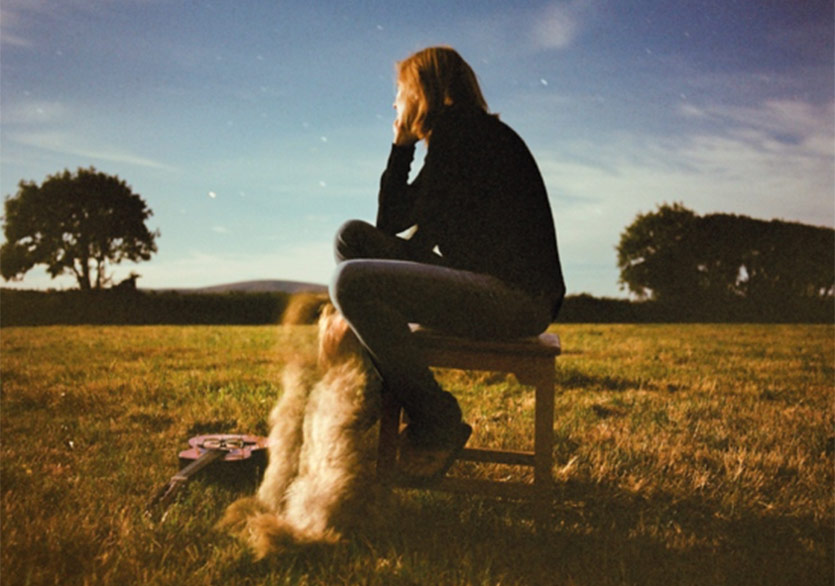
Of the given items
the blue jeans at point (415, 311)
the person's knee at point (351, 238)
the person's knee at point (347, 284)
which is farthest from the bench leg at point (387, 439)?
the person's knee at point (351, 238)

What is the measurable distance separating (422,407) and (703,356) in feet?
25.0

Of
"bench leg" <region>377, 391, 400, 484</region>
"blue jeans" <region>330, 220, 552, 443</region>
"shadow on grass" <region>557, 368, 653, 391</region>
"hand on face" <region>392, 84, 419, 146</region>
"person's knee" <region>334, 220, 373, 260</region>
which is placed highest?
"hand on face" <region>392, 84, 419, 146</region>

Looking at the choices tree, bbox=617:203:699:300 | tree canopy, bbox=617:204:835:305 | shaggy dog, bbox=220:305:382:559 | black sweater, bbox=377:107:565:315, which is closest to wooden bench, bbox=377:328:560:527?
shaggy dog, bbox=220:305:382:559

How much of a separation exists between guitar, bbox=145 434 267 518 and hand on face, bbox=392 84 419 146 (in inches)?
67.1

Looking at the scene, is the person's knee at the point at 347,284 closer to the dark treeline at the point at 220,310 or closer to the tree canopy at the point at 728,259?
the dark treeline at the point at 220,310

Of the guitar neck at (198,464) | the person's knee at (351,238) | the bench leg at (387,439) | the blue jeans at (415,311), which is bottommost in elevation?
the guitar neck at (198,464)

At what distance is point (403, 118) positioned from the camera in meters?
2.88

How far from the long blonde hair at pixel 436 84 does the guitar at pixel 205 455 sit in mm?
1755

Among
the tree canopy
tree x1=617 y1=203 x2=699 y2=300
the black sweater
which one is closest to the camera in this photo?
the black sweater

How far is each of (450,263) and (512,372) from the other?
54 cm

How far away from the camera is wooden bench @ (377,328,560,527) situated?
8.35 feet

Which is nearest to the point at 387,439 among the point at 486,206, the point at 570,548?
the point at 570,548

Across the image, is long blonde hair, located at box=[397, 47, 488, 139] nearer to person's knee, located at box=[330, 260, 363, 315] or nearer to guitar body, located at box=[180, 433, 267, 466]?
person's knee, located at box=[330, 260, 363, 315]

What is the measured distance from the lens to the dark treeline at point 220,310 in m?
18.5
